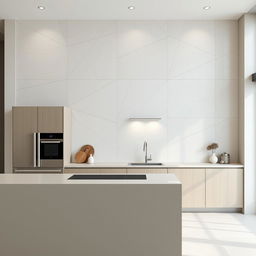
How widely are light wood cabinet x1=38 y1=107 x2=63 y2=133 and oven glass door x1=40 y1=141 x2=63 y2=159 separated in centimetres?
20

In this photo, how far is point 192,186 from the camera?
5.89m

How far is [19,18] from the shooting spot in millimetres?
6230

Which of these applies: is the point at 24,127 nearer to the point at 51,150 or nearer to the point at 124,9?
the point at 51,150

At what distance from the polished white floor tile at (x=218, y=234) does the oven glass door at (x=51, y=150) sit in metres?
2.11

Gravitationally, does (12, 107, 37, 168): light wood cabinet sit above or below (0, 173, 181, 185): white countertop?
above

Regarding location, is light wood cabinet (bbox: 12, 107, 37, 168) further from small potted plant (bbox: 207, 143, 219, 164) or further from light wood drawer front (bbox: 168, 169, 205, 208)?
small potted plant (bbox: 207, 143, 219, 164)

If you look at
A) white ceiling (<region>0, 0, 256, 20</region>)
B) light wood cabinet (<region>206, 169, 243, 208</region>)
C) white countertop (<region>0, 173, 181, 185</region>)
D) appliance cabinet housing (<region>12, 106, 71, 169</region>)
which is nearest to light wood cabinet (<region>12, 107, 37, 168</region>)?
appliance cabinet housing (<region>12, 106, 71, 169</region>)

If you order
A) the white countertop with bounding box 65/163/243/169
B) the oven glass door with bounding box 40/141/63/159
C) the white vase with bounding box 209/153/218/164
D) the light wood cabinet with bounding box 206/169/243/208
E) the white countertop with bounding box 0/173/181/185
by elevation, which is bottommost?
the light wood cabinet with bounding box 206/169/243/208

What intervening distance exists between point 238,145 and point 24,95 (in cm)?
361

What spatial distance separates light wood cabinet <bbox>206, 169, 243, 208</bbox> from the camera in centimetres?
589

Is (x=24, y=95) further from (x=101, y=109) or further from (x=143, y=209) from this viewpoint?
(x=143, y=209)

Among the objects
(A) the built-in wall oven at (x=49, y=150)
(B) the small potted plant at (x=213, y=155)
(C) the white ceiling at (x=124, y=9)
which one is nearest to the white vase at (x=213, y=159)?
(B) the small potted plant at (x=213, y=155)

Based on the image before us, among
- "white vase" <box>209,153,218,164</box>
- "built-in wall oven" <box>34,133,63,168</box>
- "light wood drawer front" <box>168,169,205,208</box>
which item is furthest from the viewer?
"white vase" <box>209,153,218,164</box>

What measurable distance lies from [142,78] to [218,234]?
2.77 metres
